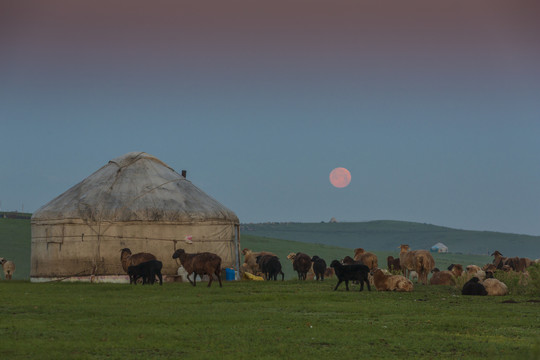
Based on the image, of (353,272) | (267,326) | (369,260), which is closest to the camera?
(267,326)

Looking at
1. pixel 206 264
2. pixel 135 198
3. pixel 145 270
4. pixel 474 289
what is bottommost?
pixel 474 289

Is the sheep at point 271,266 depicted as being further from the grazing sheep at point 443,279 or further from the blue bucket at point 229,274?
the grazing sheep at point 443,279

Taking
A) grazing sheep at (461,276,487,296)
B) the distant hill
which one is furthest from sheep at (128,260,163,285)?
the distant hill

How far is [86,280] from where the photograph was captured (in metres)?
29.2

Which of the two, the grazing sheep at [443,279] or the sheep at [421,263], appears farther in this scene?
the sheep at [421,263]

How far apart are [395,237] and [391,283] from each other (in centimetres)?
15843

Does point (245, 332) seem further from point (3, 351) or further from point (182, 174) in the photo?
point (182, 174)

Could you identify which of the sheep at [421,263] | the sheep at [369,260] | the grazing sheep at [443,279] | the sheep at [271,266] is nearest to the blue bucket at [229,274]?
the sheep at [271,266]

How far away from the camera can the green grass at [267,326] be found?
1094 centimetres

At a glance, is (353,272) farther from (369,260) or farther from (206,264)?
(369,260)

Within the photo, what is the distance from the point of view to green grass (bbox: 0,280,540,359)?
10938 millimetres

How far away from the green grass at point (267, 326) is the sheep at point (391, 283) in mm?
1886

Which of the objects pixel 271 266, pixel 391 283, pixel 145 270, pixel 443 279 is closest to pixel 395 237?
pixel 271 266

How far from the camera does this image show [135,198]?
102 ft
